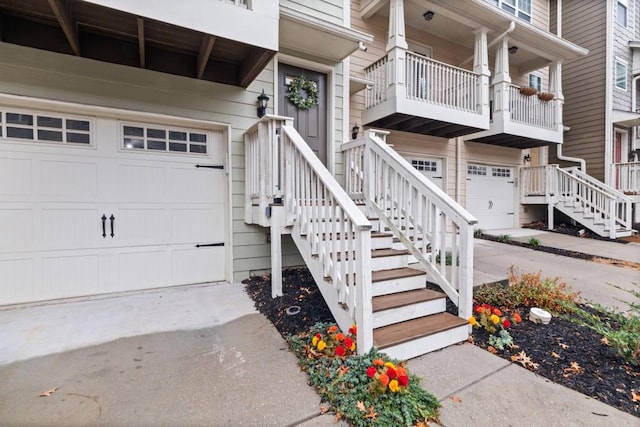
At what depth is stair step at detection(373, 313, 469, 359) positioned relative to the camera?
6.64 feet

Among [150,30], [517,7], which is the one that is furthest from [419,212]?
[517,7]

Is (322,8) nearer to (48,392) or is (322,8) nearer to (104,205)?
(104,205)

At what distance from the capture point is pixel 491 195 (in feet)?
25.4

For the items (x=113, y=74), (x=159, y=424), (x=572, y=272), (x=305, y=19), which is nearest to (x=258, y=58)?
(x=305, y=19)

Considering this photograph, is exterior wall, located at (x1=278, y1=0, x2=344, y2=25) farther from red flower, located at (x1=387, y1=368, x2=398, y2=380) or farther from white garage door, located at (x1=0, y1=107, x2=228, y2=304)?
red flower, located at (x1=387, y1=368, x2=398, y2=380)

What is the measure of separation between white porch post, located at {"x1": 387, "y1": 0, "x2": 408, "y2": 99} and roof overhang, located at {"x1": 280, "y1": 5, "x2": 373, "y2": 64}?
1282 millimetres

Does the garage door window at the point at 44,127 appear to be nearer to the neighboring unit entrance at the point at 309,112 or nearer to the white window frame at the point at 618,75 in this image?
the neighboring unit entrance at the point at 309,112

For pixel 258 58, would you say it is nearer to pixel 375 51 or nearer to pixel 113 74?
pixel 113 74

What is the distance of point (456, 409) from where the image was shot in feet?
5.24

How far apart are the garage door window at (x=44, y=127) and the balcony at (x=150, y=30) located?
66 cm

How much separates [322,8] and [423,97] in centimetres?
244

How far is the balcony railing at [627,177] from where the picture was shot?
773 centimetres

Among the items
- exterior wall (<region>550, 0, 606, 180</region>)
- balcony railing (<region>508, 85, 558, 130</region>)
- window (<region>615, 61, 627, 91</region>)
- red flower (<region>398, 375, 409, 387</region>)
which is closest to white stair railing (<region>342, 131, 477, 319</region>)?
red flower (<region>398, 375, 409, 387</region>)

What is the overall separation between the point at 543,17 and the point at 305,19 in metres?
9.46
